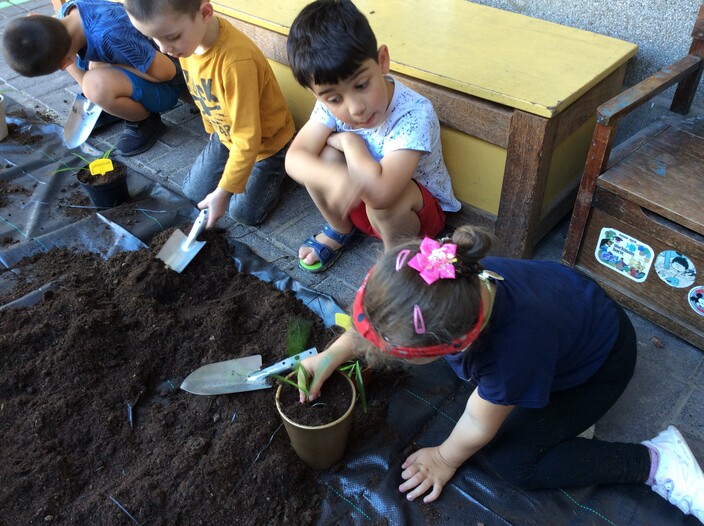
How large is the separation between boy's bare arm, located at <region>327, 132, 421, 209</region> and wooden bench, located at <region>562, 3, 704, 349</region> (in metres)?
0.53

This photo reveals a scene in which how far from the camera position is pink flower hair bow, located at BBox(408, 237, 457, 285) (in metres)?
0.96

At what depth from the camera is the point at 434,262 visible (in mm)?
970

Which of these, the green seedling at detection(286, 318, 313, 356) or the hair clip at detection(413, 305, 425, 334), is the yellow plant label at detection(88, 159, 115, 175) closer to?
the green seedling at detection(286, 318, 313, 356)

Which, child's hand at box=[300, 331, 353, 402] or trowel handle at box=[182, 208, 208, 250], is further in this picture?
trowel handle at box=[182, 208, 208, 250]

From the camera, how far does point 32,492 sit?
1.45m

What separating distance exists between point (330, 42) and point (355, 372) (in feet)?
2.87

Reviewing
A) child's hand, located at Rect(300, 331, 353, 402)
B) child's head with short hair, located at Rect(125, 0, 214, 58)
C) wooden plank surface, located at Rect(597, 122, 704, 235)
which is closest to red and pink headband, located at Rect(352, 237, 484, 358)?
child's hand, located at Rect(300, 331, 353, 402)

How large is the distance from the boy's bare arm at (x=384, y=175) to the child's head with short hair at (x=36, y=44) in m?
1.48

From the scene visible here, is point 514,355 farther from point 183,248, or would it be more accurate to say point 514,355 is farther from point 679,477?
point 183,248

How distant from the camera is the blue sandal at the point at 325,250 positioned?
6.85ft

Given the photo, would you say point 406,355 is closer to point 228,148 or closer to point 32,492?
point 32,492

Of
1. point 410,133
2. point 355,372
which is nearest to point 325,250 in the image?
point 410,133

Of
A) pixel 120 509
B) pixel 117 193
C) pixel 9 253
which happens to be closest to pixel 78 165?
pixel 117 193

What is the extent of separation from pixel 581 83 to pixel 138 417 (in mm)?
1649
